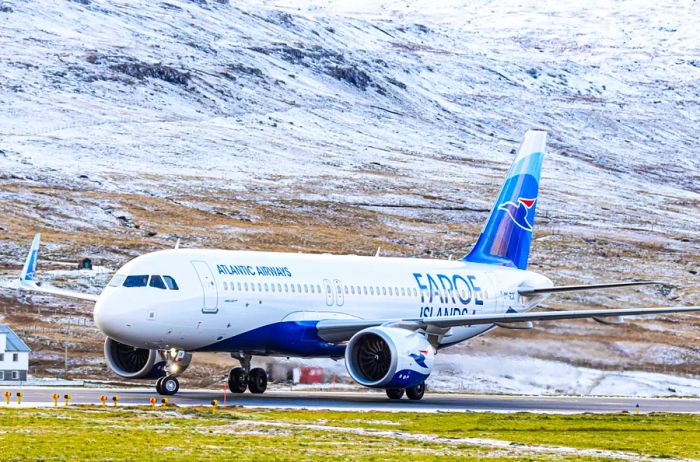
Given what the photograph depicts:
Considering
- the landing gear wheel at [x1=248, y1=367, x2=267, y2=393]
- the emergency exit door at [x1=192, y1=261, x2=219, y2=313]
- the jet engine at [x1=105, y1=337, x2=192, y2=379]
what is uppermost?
the emergency exit door at [x1=192, y1=261, x2=219, y2=313]

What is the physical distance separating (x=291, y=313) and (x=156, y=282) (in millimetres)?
5863

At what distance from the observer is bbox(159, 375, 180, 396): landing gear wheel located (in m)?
47.1

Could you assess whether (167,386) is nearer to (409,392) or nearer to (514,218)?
(409,392)

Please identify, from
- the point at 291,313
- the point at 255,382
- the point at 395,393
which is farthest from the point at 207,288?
the point at 395,393

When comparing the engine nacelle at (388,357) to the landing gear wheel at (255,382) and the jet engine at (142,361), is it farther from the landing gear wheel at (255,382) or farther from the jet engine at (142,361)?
the jet engine at (142,361)

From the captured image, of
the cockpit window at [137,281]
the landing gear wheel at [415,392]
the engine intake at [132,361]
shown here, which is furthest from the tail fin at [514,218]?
the cockpit window at [137,281]

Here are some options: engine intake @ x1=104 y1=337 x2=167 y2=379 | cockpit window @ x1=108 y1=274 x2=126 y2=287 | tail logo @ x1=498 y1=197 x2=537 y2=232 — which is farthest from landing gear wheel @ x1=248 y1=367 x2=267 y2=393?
tail logo @ x1=498 y1=197 x2=537 y2=232

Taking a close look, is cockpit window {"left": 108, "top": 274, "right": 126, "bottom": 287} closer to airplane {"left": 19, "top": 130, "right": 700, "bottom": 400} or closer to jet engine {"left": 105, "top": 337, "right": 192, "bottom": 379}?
airplane {"left": 19, "top": 130, "right": 700, "bottom": 400}

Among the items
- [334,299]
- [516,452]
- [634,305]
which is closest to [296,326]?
[334,299]

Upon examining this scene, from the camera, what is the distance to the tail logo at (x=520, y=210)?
61.9 meters

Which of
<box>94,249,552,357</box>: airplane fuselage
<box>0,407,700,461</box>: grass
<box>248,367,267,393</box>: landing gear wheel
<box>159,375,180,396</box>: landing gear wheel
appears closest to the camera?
<box>0,407,700,461</box>: grass

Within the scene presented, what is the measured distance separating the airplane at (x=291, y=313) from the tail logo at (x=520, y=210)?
4711mm

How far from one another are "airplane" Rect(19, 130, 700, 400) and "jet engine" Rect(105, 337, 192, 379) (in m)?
0.04

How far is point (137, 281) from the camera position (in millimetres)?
45812
